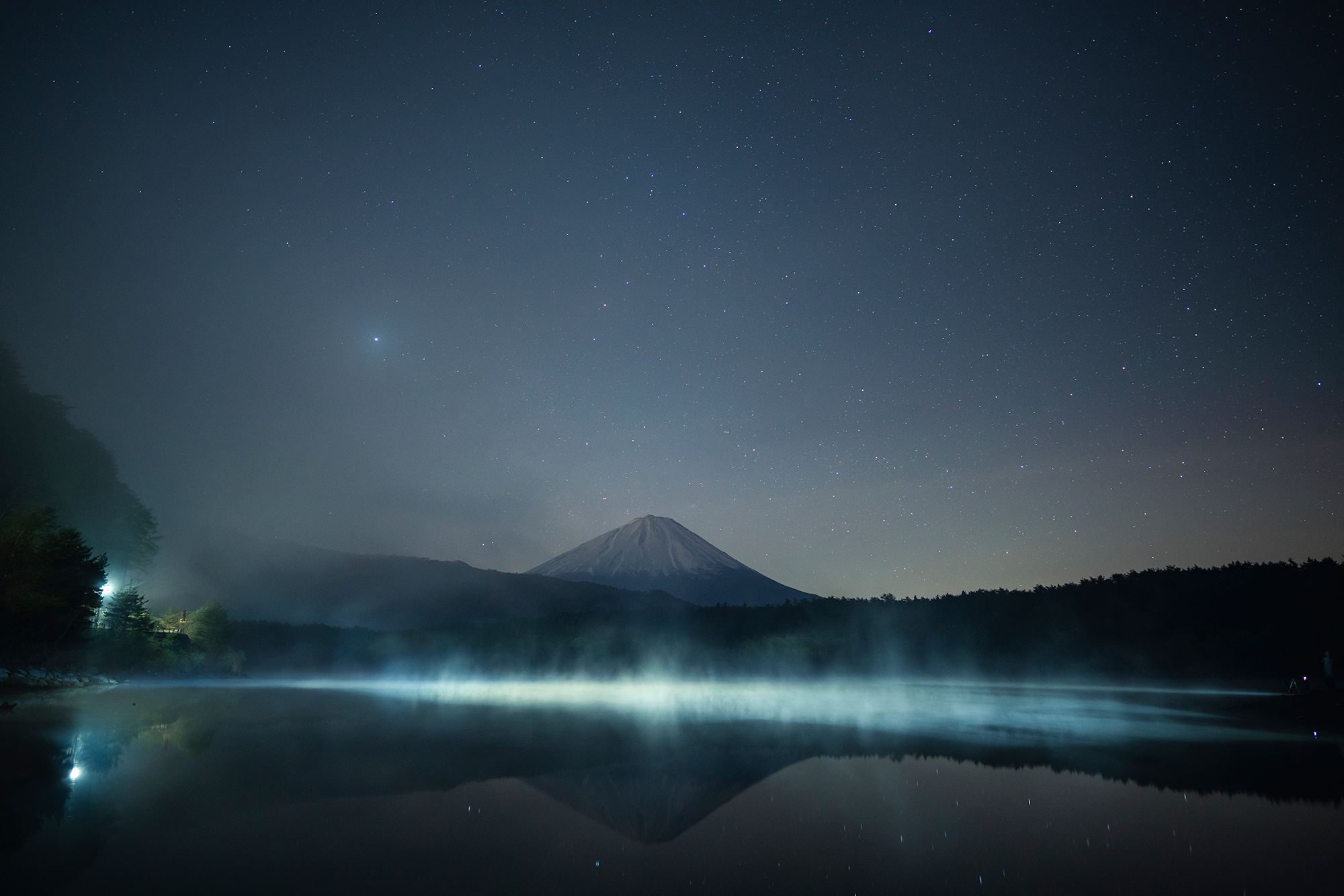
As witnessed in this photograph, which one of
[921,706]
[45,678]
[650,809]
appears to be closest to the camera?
[650,809]

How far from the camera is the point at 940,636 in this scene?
79.1m

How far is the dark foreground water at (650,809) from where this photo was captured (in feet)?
23.4

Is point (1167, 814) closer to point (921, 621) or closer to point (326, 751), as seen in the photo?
point (326, 751)

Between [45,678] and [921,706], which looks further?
[921,706]

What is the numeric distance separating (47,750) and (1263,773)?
26.8 metres

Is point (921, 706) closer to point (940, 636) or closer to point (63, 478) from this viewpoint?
point (940, 636)

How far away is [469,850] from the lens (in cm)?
778

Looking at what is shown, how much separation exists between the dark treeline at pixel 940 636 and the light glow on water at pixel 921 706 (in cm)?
1002

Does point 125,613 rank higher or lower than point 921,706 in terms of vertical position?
higher

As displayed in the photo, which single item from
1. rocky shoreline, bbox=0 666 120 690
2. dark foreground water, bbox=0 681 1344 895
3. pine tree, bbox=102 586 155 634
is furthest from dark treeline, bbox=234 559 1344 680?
rocky shoreline, bbox=0 666 120 690

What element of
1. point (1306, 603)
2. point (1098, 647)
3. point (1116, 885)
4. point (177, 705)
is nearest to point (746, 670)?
point (1098, 647)

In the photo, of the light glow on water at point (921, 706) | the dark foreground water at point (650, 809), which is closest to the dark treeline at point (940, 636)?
the light glow on water at point (921, 706)

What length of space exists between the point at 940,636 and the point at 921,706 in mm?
54228

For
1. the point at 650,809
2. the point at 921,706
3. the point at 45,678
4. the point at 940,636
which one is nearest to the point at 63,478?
the point at 45,678
